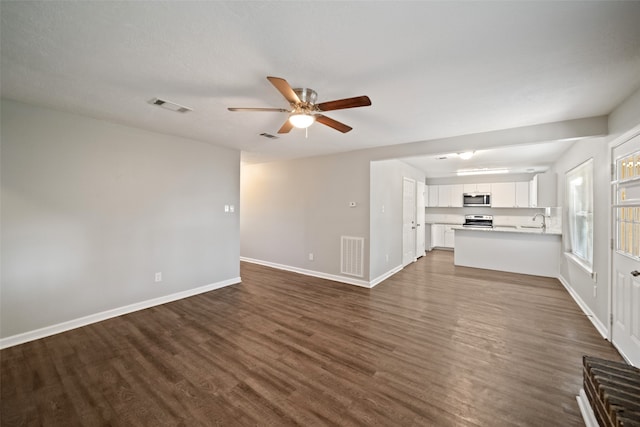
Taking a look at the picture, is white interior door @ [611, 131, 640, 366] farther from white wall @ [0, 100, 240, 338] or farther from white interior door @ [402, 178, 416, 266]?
A: white wall @ [0, 100, 240, 338]

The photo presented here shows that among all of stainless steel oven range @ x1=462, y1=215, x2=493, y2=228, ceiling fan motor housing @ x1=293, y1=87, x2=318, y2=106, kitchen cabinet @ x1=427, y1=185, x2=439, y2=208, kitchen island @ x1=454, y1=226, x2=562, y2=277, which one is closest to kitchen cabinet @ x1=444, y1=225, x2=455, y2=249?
stainless steel oven range @ x1=462, y1=215, x2=493, y2=228

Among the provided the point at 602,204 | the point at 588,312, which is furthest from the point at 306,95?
the point at 588,312

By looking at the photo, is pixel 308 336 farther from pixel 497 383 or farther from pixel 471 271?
pixel 471 271

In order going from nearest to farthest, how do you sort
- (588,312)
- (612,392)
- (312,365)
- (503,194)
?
(612,392) → (312,365) → (588,312) → (503,194)

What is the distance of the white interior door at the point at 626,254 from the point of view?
86.7 inches

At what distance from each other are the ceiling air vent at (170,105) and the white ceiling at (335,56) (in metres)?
0.12

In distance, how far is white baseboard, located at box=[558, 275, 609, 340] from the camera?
9.23 ft

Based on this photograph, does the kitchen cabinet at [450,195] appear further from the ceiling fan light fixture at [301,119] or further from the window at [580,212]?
the ceiling fan light fixture at [301,119]

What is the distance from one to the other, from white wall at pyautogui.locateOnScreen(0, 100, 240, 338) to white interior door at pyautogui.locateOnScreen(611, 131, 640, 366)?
5227mm

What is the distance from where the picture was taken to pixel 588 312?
11.0 feet

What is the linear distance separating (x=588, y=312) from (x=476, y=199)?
491 cm

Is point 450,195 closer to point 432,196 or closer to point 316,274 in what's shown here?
point 432,196

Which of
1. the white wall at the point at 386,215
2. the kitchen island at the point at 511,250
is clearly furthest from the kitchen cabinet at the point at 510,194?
the white wall at the point at 386,215

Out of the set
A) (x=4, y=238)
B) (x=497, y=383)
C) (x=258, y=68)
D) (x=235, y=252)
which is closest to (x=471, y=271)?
(x=497, y=383)
